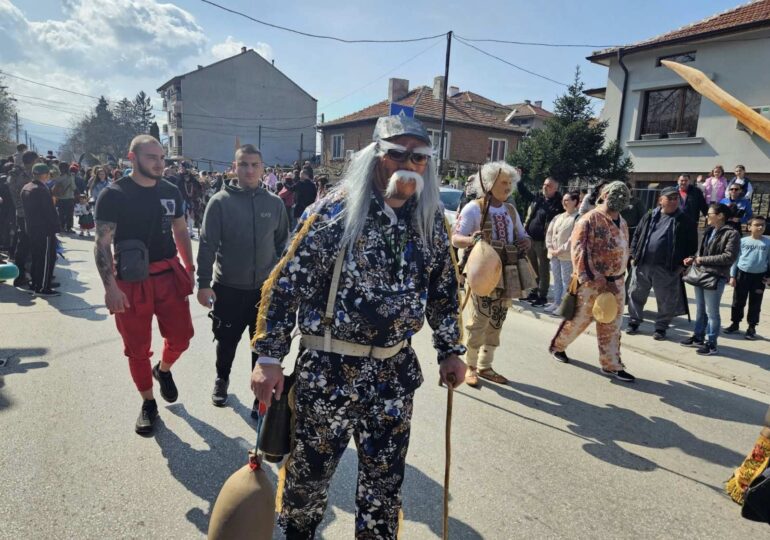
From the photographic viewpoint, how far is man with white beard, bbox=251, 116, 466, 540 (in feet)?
6.35

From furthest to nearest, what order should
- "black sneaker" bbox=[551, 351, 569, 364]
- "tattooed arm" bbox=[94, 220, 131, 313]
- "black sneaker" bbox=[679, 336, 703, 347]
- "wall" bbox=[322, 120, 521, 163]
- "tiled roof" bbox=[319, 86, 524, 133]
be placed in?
"wall" bbox=[322, 120, 521, 163] → "tiled roof" bbox=[319, 86, 524, 133] → "black sneaker" bbox=[679, 336, 703, 347] → "black sneaker" bbox=[551, 351, 569, 364] → "tattooed arm" bbox=[94, 220, 131, 313]

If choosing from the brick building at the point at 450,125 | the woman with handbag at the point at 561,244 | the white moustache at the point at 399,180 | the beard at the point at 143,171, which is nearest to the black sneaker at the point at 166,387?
the beard at the point at 143,171

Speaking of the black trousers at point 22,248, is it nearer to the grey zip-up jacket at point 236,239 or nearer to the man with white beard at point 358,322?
the grey zip-up jacket at point 236,239

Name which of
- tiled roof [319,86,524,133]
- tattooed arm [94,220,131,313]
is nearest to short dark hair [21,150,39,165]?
tattooed arm [94,220,131,313]

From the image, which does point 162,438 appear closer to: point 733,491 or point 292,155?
point 733,491

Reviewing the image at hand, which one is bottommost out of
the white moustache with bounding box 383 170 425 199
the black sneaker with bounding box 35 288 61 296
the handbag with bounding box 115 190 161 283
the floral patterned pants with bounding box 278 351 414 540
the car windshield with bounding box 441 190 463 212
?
the black sneaker with bounding box 35 288 61 296

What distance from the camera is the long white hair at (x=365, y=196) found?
1936mm

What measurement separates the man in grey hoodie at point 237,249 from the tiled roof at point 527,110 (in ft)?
128

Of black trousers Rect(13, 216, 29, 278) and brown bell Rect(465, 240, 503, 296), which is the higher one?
brown bell Rect(465, 240, 503, 296)

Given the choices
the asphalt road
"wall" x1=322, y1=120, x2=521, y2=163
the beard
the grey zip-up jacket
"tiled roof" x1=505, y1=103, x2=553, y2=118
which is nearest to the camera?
→ the asphalt road

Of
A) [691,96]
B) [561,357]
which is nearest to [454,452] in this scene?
[561,357]

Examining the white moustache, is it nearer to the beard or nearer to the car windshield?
the beard

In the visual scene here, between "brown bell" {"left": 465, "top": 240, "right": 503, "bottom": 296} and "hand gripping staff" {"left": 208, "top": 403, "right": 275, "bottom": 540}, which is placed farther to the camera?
"brown bell" {"left": 465, "top": 240, "right": 503, "bottom": 296}

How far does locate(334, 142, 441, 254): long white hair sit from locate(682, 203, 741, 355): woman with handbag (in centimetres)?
514
